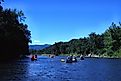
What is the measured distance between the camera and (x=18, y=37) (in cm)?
15188

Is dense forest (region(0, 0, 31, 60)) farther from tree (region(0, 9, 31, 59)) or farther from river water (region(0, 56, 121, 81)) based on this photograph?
river water (region(0, 56, 121, 81))

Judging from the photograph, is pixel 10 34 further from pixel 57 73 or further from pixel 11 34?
pixel 57 73

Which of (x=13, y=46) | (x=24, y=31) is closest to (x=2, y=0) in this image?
(x=13, y=46)

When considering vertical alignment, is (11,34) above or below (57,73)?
above

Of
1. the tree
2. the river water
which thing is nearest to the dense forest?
the tree

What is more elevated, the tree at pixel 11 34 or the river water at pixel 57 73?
the tree at pixel 11 34

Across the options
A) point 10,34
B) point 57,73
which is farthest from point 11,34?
point 57,73

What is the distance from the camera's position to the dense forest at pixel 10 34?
12475 cm

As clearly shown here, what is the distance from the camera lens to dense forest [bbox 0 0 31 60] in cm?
12475

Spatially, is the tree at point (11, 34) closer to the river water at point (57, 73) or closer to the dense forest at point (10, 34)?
the dense forest at point (10, 34)

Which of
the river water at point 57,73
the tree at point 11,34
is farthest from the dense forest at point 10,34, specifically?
the river water at point 57,73

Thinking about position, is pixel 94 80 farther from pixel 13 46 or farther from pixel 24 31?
pixel 24 31

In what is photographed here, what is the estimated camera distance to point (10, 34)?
13700 cm

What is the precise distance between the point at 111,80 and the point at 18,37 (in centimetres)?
10115
